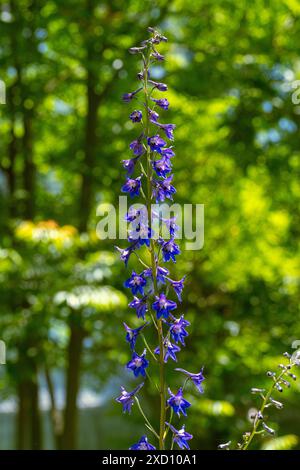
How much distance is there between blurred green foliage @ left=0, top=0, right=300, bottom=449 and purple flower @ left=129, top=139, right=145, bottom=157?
9.19 feet

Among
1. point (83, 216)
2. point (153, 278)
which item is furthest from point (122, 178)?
point (153, 278)

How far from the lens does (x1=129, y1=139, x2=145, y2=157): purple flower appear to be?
1.79 metres

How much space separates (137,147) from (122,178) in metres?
4.50

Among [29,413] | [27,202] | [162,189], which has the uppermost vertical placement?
[27,202]

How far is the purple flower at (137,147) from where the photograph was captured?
179 centimetres

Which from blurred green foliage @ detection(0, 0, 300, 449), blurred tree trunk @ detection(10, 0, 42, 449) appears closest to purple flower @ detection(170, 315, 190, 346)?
blurred green foliage @ detection(0, 0, 300, 449)

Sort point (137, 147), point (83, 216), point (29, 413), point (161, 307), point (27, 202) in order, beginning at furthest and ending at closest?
point (29, 413)
point (27, 202)
point (83, 216)
point (137, 147)
point (161, 307)

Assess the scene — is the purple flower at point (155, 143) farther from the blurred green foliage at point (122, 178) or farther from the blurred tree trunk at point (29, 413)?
the blurred tree trunk at point (29, 413)

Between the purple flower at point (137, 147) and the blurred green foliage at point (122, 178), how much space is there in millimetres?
2801

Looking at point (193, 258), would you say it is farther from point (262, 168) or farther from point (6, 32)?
point (6, 32)

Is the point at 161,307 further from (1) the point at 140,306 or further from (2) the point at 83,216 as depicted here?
(2) the point at 83,216

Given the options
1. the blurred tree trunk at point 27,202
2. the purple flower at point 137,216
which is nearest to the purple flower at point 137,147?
the purple flower at point 137,216

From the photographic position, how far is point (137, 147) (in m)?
1.79

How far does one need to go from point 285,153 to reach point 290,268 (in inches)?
60.6
